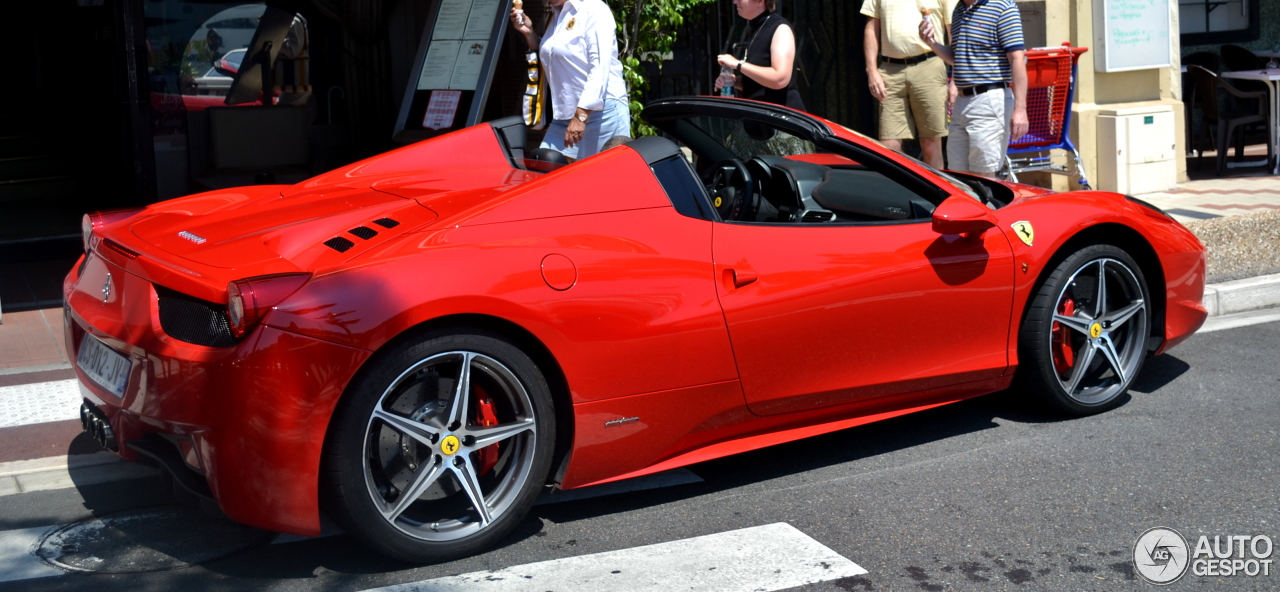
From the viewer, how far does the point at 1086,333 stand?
182 inches

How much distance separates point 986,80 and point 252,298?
5124mm

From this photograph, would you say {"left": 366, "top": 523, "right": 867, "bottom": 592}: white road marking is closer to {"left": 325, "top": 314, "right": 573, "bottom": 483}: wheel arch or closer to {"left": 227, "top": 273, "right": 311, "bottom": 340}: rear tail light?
{"left": 325, "top": 314, "right": 573, "bottom": 483}: wheel arch

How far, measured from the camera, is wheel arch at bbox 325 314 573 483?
3254 mm

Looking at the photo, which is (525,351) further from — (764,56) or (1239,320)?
(1239,320)

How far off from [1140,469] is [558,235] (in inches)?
85.6

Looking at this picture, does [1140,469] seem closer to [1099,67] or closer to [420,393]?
[420,393]

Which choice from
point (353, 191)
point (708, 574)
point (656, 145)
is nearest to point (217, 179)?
point (353, 191)

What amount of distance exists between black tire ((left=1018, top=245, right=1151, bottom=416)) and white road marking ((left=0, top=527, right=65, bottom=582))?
3378mm

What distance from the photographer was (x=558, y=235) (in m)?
Result: 3.56

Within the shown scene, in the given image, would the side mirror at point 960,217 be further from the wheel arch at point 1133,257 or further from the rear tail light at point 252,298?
the rear tail light at point 252,298

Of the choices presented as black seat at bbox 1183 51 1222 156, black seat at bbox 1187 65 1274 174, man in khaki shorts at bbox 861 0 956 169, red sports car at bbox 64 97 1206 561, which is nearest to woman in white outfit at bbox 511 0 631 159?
red sports car at bbox 64 97 1206 561
